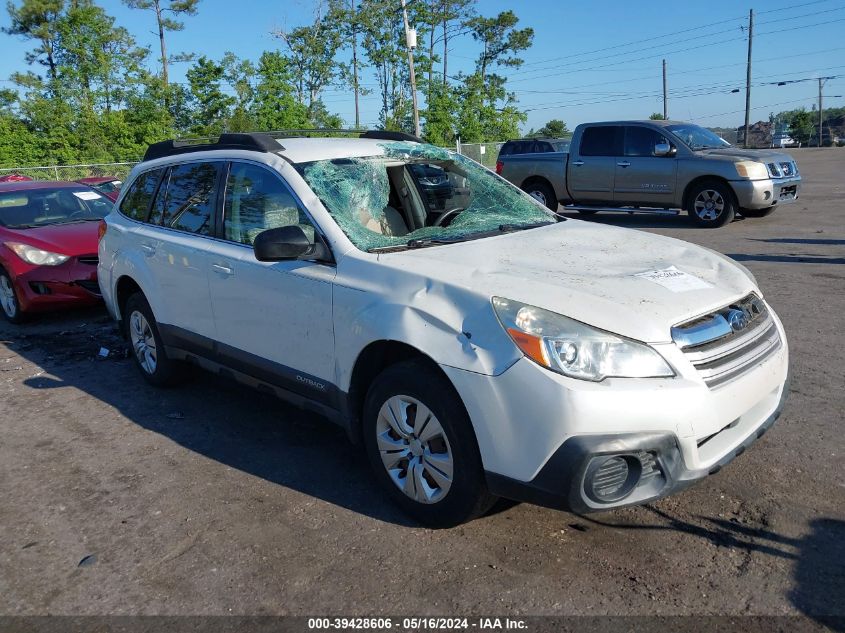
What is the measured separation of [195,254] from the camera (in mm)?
4688

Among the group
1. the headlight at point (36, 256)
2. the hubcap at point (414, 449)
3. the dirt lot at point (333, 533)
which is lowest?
the dirt lot at point (333, 533)

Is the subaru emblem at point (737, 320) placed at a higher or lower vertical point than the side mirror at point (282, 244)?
lower

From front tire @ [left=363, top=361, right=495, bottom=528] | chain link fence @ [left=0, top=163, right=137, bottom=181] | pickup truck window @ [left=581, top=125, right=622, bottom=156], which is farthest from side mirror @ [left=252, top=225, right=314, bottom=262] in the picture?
→ chain link fence @ [left=0, top=163, right=137, bottom=181]

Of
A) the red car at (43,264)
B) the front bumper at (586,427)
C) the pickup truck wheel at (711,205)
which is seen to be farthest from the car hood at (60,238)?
the pickup truck wheel at (711,205)

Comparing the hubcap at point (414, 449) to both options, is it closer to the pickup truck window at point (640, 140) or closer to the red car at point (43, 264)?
the red car at point (43, 264)

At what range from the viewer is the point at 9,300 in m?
8.10

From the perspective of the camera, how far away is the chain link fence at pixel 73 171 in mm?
31548

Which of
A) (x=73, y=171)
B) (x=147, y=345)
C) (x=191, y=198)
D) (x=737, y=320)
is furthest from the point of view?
(x=73, y=171)

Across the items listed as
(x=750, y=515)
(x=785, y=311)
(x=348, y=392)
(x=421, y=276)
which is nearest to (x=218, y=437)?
(x=348, y=392)

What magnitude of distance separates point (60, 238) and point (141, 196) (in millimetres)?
2970

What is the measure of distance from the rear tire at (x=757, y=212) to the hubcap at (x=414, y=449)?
36.5ft

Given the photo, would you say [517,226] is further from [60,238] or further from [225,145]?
[60,238]

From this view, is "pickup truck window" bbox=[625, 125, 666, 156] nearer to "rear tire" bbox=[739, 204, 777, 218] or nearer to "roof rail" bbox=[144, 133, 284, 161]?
"rear tire" bbox=[739, 204, 777, 218]

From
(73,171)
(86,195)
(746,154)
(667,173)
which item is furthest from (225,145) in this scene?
(73,171)
